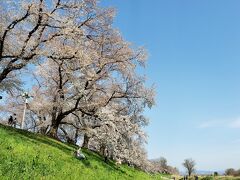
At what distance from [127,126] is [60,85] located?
7999 millimetres

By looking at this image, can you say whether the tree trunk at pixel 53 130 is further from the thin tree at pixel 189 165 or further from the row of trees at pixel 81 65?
the thin tree at pixel 189 165

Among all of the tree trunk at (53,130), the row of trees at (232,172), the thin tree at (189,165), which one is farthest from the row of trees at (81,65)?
the thin tree at (189,165)

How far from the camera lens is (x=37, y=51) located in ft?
101

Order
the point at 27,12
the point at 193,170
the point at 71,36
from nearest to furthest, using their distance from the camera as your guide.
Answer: the point at 27,12
the point at 71,36
the point at 193,170

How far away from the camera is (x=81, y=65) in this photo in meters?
35.6

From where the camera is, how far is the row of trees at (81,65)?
31.2 m

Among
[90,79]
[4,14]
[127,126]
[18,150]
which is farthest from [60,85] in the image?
[18,150]

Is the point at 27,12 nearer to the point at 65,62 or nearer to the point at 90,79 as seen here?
the point at 65,62

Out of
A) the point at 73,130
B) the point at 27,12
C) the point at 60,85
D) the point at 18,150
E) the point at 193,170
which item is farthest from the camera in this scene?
the point at 193,170

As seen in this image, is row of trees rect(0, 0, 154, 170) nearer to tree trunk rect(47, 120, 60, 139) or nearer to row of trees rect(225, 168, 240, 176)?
tree trunk rect(47, 120, 60, 139)

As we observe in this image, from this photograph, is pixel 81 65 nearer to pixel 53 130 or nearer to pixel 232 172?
pixel 53 130

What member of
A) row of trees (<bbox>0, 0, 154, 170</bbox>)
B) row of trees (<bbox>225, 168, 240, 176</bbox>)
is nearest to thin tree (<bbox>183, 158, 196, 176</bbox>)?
row of trees (<bbox>225, 168, 240, 176</bbox>)

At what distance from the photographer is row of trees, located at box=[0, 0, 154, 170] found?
102 feet

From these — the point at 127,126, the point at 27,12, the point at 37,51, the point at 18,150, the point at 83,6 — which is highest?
the point at 83,6
